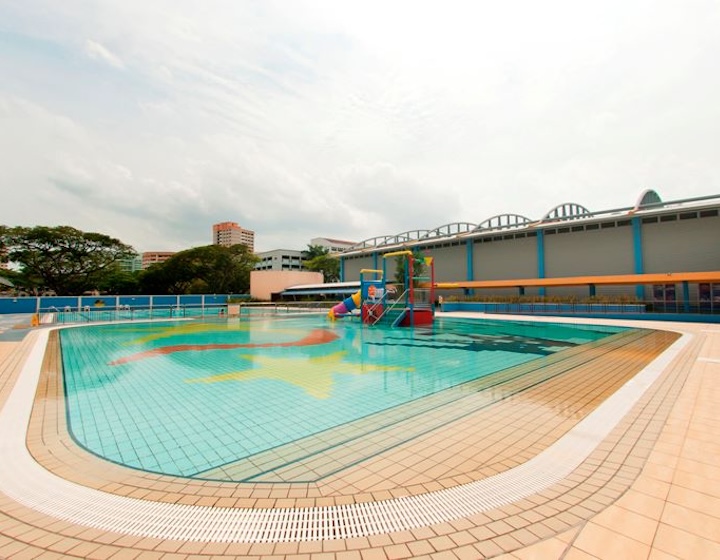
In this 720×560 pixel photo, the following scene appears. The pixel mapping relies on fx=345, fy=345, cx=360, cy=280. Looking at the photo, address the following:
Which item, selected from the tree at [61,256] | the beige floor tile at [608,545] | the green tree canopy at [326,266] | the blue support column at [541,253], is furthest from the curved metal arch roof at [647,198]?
the tree at [61,256]

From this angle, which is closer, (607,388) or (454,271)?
(607,388)

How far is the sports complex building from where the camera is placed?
2142 centimetres

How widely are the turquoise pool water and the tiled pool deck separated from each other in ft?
2.03

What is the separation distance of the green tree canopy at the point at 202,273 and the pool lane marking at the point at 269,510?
5488 cm

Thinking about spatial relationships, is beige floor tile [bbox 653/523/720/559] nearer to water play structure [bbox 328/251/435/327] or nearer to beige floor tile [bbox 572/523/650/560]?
beige floor tile [bbox 572/523/650/560]

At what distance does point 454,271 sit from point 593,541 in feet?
108

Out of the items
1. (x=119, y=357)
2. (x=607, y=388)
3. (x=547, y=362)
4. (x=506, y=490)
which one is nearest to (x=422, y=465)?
(x=506, y=490)

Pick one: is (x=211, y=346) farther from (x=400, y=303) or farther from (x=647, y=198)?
(x=647, y=198)

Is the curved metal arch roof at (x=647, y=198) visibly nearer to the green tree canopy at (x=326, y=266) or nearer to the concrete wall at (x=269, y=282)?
the concrete wall at (x=269, y=282)

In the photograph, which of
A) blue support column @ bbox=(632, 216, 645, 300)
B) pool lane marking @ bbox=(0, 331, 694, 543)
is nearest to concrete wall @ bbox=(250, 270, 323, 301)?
blue support column @ bbox=(632, 216, 645, 300)

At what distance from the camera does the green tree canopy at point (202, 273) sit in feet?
179

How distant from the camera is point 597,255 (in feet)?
82.8

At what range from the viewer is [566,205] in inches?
1208

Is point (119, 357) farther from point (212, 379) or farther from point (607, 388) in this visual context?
point (607, 388)
